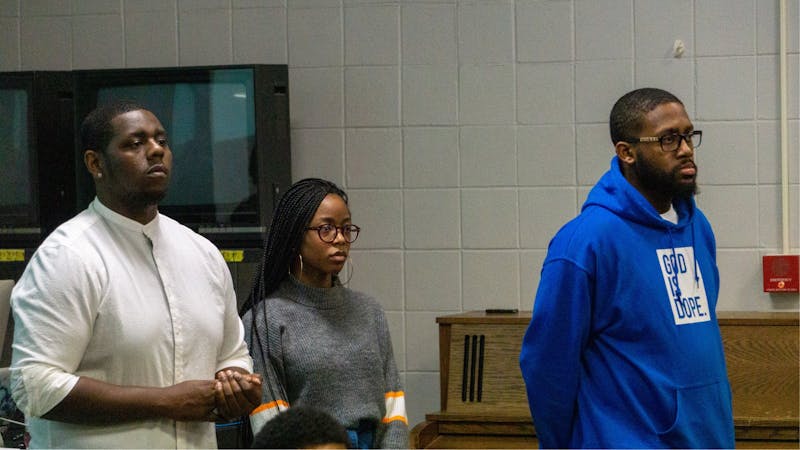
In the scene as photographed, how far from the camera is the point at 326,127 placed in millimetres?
4133

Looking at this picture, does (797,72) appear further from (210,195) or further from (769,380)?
(210,195)

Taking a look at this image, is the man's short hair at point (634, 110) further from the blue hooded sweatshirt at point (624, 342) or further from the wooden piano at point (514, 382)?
the wooden piano at point (514, 382)

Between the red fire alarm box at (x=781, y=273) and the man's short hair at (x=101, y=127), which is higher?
the man's short hair at (x=101, y=127)

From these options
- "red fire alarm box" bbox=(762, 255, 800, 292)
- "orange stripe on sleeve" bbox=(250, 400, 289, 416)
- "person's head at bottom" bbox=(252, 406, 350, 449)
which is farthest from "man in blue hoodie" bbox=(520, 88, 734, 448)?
"red fire alarm box" bbox=(762, 255, 800, 292)

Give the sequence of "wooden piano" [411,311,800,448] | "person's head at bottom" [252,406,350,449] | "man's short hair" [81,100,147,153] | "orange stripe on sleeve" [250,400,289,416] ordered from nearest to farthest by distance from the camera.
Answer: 1. "person's head at bottom" [252,406,350,449]
2. "man's short hair" [81,100,147,153]
3. "orange stripe on sleeve" [250,400,289,416]
4. "wooden piano" [411,311,800,448]

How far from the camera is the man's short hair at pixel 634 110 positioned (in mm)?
2439

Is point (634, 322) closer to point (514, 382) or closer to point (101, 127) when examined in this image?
point (101, 127)

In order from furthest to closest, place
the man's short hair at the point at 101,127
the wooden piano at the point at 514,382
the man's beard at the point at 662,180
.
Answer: the wooden piano at the point at 514,382 < the man's beard at the point at 662,180 < the man's short hair at the point at 101,127

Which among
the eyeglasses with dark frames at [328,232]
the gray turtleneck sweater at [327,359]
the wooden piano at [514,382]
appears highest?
the eyeglasses with dark frames at [328,232]

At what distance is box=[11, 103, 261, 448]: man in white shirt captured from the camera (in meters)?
2.07

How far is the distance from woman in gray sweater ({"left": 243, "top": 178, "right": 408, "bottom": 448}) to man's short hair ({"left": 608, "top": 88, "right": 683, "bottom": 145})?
0.78 metres

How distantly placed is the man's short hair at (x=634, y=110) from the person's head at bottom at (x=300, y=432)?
1.15 meters

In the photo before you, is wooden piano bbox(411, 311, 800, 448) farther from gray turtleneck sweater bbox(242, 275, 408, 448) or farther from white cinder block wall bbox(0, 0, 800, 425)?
gray turtleneck sweater bbox(242, 275, 408, 448)

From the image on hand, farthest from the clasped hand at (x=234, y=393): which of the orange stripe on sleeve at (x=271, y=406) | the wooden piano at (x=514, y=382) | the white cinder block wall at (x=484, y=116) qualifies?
the white cinder block wall at (x=484, y=116)
